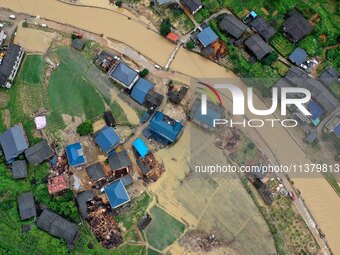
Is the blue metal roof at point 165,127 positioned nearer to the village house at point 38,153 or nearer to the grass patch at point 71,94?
the grass patch at point 71,94

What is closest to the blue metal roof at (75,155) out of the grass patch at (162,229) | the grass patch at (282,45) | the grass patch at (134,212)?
the grass patch at (134,212)

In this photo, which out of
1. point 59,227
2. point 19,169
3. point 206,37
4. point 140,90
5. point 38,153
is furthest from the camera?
point 206,37

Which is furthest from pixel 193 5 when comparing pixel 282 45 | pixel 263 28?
pixel 282 45

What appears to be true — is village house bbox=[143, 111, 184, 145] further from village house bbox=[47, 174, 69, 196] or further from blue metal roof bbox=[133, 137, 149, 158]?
village house bbox=[47, 174, 69, 196]

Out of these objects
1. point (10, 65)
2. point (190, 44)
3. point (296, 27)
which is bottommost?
point (10, 65)

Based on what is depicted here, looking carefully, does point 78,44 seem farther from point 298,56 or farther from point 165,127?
point 298,56

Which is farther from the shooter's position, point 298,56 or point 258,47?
point 298,56

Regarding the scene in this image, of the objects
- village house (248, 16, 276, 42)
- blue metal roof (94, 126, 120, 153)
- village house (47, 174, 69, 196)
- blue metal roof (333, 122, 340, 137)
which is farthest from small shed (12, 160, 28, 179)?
blue metal roof (333, 122, 340, 137)
